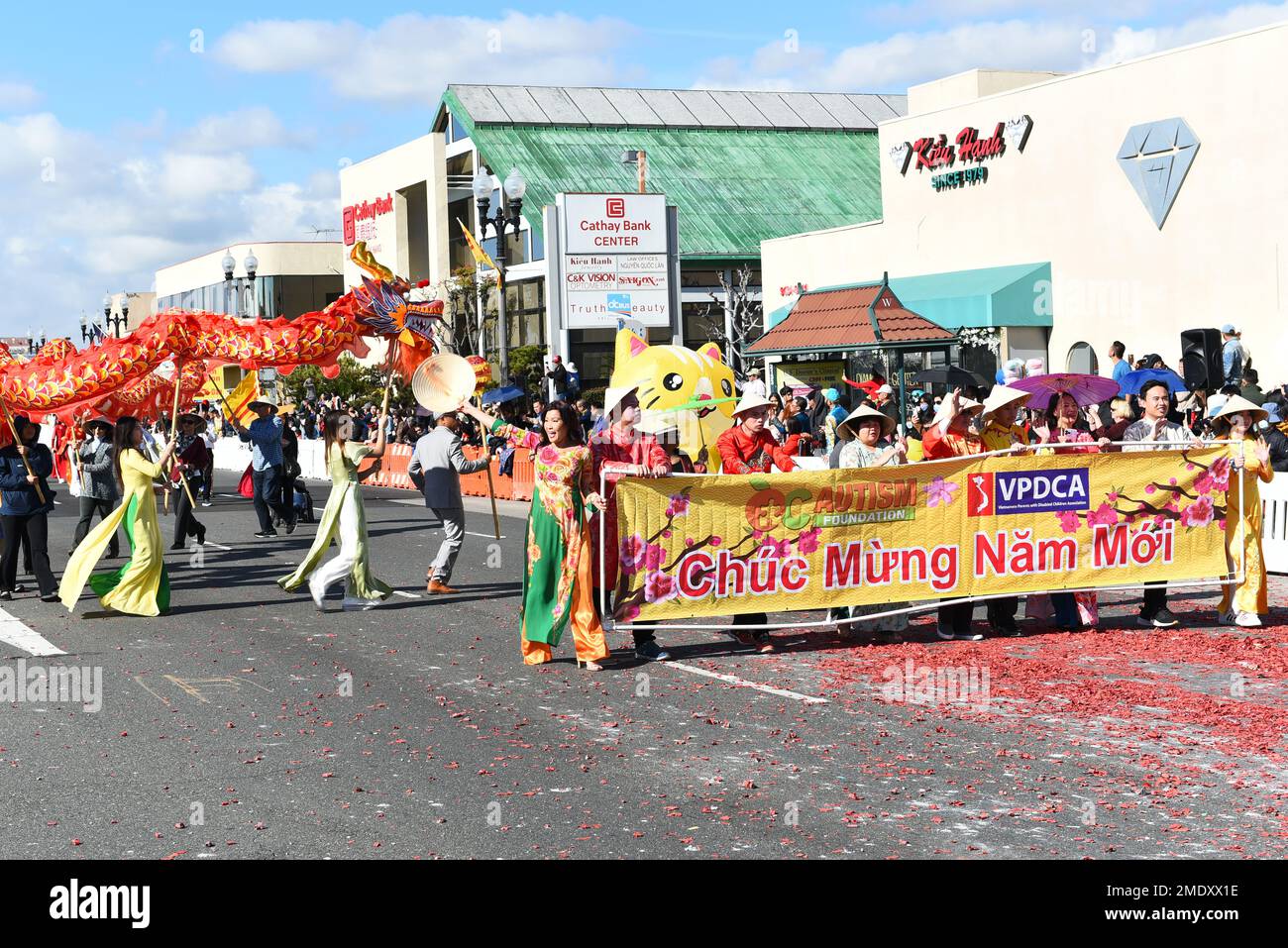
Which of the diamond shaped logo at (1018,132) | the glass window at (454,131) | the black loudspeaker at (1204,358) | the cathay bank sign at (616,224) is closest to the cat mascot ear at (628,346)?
the black loudspeaker at (1204,358)

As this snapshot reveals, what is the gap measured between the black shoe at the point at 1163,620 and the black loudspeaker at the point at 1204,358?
601cm

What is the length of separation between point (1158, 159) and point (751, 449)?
18407 mm

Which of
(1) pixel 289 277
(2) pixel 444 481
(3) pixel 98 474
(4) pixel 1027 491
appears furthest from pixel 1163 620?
(1) pixel 289 277

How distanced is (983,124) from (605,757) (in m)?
26.3

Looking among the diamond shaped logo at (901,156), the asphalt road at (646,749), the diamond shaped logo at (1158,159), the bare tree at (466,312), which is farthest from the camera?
the bare tree at (466,312)

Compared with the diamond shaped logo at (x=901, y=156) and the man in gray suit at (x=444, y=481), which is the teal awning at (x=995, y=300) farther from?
the man in gray suit at (x=444, y=481)

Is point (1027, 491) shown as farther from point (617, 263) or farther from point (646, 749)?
point (617, 263)

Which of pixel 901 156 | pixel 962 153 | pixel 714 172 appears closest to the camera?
pixel 962 153

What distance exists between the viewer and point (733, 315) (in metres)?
51.0

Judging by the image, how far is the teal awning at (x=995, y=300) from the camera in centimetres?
2998

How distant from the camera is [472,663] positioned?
36.3ft

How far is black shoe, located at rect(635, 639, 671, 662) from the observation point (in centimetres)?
1112

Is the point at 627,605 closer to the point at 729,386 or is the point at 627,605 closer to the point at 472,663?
the point at 472,663

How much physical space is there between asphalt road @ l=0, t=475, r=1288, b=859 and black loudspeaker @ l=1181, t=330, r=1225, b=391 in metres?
5.05
